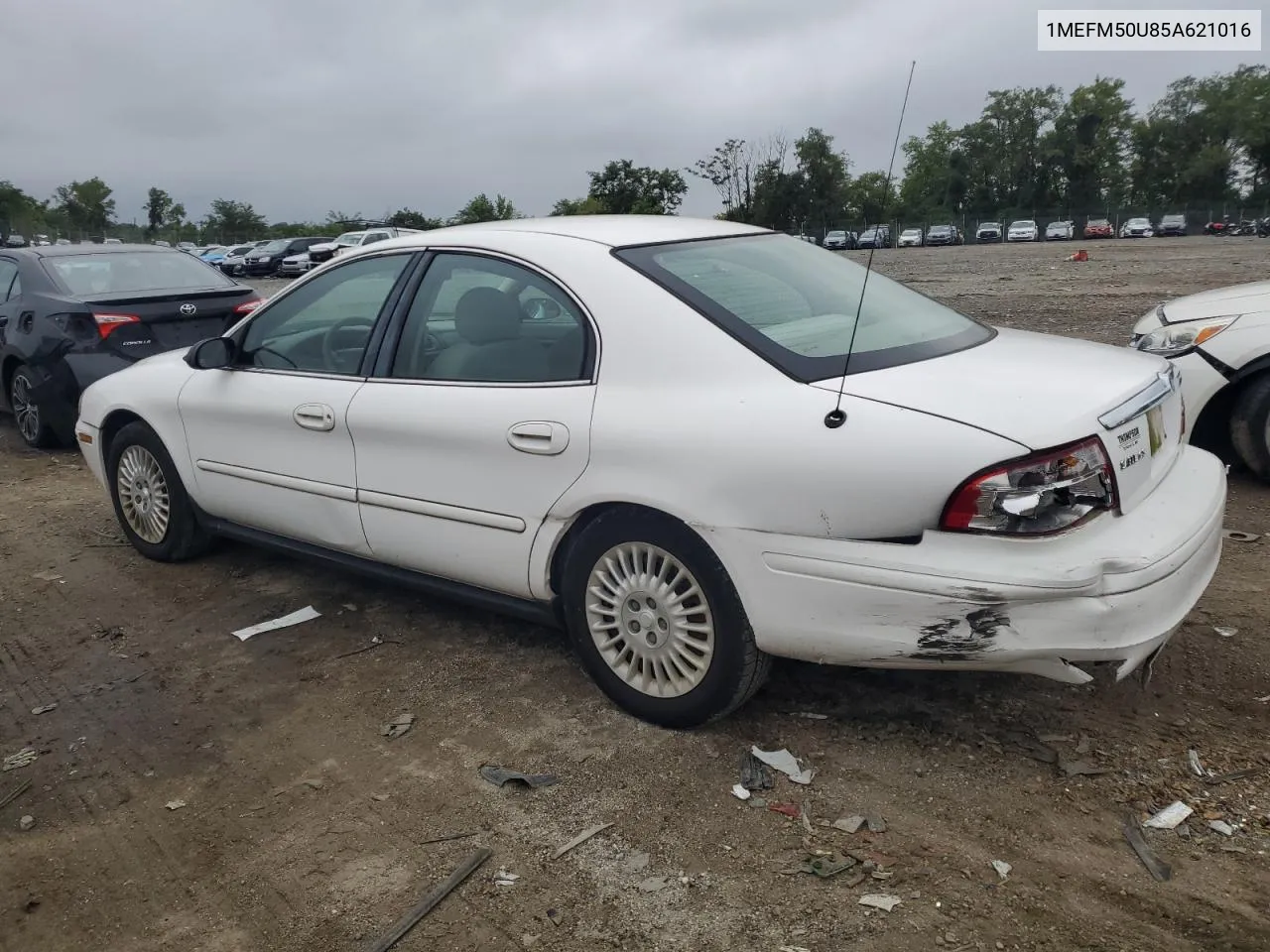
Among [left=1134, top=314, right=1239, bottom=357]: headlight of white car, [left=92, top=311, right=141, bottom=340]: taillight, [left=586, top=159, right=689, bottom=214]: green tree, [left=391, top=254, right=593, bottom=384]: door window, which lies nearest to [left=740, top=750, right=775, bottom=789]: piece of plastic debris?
[left=391, top=254, right=593, bottom=384]: door window

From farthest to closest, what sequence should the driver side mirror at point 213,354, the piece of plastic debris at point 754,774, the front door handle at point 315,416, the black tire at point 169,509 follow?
the black tire at point 169,509 < the driver side mirror at point 213,354 < the front door handle at point 315,416 < the piece of plastic debris at point 754,774

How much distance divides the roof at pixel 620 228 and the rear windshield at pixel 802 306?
0.08m

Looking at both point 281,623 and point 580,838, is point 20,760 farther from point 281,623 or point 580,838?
point 580,838

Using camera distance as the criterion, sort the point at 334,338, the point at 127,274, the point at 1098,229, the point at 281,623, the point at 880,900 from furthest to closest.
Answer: the point at 1098,229 < the point at 127,274 < the point at 281,623 < the point at 334,338 < the point at 880,900

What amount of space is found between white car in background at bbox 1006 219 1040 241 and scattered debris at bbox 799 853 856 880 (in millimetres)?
64400

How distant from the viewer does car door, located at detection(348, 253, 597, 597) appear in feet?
11.1

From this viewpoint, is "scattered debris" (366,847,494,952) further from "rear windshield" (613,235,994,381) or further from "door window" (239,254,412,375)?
"door window" (239,254,412,375)

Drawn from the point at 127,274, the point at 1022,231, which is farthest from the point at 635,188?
the point at 1022,231

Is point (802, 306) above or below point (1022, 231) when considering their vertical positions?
above

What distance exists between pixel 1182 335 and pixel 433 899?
4890mm

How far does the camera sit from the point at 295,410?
4.16 m

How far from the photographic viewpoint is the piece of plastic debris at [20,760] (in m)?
3.41

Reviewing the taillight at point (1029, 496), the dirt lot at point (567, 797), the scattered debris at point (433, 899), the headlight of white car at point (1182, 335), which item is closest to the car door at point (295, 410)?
the dirt lot at point (567, 797)

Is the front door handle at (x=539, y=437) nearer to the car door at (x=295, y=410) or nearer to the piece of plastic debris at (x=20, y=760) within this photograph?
the car door at (x=295, y=410)
